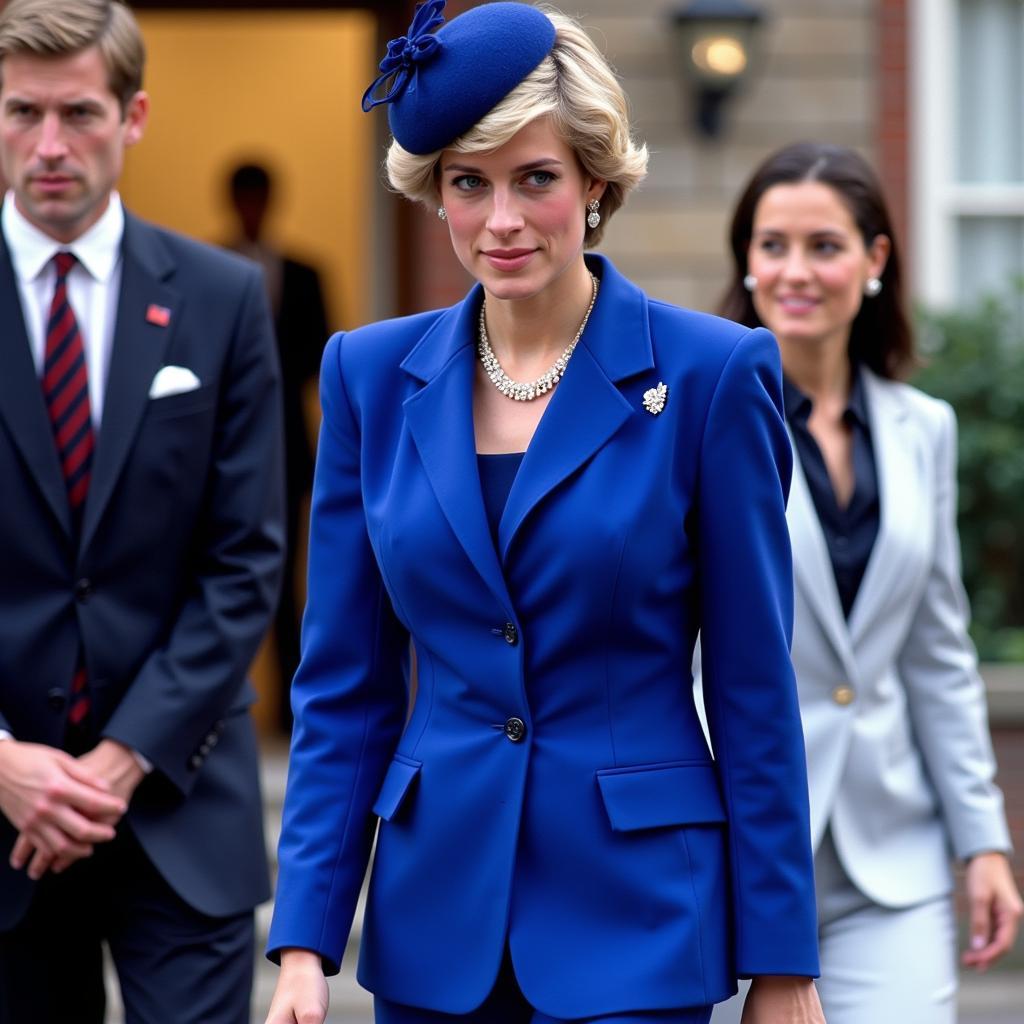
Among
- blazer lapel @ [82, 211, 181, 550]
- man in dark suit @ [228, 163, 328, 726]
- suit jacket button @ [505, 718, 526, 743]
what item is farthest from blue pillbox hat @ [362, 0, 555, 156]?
man in dark suit @ [228, 163, 328, 726]

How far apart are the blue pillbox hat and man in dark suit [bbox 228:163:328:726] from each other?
5.28 metres

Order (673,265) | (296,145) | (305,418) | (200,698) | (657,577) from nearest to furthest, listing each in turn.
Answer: (657,577) < (200,698) < (673,265) < (305,418) < (296,145)

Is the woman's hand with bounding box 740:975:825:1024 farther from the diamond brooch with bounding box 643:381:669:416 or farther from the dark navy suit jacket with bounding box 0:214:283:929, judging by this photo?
the dark navy suit jacket with bounding box 0:214:283:929

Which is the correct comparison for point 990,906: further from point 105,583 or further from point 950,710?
point 105,583

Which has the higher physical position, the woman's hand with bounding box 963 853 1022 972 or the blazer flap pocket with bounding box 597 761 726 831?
the blazer flap pocket with bounding box 597 761 726 831

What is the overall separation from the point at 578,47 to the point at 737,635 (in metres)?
0.82

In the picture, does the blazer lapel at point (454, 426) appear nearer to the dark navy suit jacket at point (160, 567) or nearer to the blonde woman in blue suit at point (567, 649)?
the blonde woman in blue suit at point (567, 649)

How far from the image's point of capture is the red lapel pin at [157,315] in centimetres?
376

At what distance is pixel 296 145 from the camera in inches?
413

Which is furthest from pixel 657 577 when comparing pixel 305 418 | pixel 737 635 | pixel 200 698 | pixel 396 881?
pixel 305 418

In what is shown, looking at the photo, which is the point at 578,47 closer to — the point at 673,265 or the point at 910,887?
the point at 910,887

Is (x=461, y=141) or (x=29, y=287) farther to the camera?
(x=29, y=287)

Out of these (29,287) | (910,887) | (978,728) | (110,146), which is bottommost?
(910,887)

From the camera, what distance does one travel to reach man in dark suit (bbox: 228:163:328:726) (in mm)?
8102
